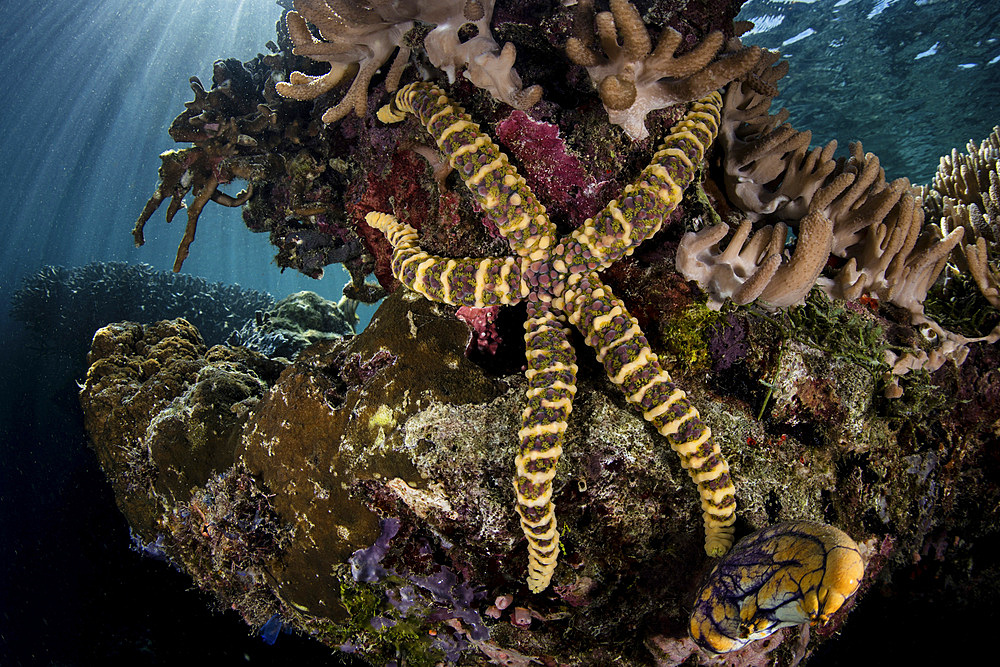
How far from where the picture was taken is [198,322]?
12.4 metres

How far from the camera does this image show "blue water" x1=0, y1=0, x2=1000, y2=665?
6.39 metres

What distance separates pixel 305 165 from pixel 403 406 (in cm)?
331

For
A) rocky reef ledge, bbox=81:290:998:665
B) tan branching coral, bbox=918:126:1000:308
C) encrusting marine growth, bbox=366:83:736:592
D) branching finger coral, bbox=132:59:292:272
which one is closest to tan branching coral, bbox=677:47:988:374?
tan branching coral, bbox=918:126:1000:308

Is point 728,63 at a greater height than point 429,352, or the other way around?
point 728,63

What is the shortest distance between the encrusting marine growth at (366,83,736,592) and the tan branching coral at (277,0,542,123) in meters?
0.29

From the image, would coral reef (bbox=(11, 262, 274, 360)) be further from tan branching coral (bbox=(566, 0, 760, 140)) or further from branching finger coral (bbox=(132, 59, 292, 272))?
tan branching coral (bbox=(566, 0, 760, 140))

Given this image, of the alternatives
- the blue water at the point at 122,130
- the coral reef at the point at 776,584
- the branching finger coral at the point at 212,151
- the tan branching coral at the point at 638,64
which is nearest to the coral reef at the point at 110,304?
the blue water at the point at 122,130

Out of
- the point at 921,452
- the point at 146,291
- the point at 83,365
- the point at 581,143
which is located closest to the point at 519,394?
the point at 581,143

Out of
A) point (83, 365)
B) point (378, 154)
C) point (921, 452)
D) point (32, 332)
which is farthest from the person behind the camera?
point (32, 332)

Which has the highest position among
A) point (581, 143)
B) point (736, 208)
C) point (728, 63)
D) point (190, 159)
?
point (190, 159)

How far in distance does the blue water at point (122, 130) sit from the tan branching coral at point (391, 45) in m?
6.40

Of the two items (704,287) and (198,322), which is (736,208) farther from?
(198,322)

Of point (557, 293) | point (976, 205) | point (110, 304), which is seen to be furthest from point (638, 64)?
point (110, 304)

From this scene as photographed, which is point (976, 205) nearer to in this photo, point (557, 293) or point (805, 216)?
point (805, 216)
